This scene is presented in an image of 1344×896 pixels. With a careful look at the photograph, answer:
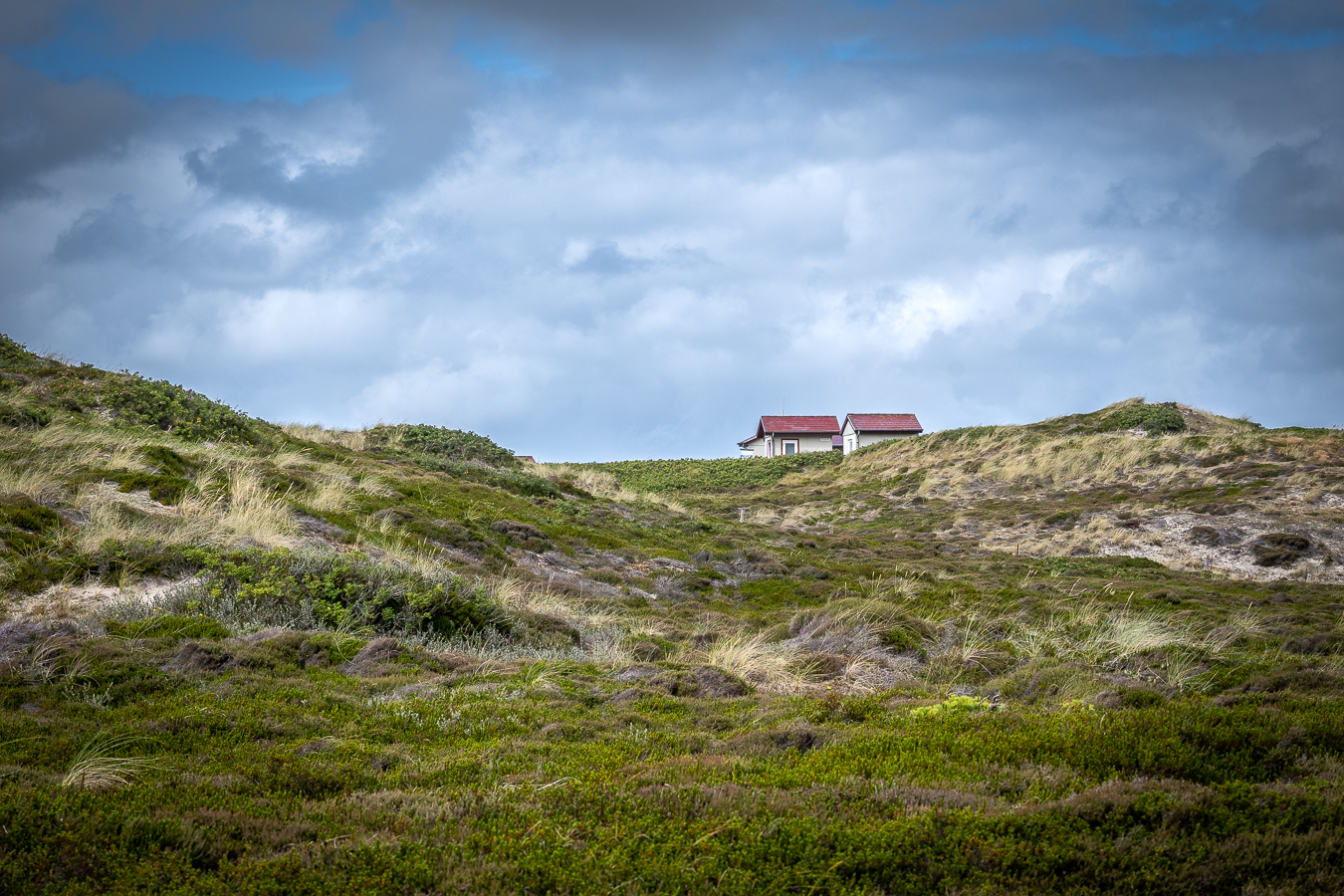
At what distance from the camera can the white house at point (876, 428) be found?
62719 mm

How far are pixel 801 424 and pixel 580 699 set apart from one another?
6222cm

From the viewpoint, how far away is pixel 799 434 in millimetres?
67812

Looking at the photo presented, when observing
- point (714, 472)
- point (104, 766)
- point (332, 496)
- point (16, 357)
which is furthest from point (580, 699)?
point (714, 472)

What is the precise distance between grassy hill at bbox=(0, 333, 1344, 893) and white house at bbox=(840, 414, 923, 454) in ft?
136

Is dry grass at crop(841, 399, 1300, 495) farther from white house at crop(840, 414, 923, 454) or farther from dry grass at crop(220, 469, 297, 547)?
dry grass at crop(220, 469, 297, 547)

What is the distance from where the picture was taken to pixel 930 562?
21094mm

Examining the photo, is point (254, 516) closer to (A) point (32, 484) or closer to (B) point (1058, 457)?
(A) point (32, 484)

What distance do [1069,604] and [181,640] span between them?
14.1 meters

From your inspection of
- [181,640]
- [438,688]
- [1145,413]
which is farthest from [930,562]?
[1145,413]

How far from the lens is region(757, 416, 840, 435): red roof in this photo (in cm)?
6750

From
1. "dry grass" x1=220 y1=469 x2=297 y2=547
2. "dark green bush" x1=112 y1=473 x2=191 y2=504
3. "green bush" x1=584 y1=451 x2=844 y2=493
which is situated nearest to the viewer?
"dry grass" x1=220 y1=469 x2=297 y2=547

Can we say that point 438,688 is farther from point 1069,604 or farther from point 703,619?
point 1069,604

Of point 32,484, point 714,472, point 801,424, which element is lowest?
point 32,484

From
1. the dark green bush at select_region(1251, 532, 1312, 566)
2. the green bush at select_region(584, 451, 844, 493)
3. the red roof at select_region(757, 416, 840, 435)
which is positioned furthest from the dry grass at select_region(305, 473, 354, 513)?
the red roof at select_region(757, 416, 840, 435)
